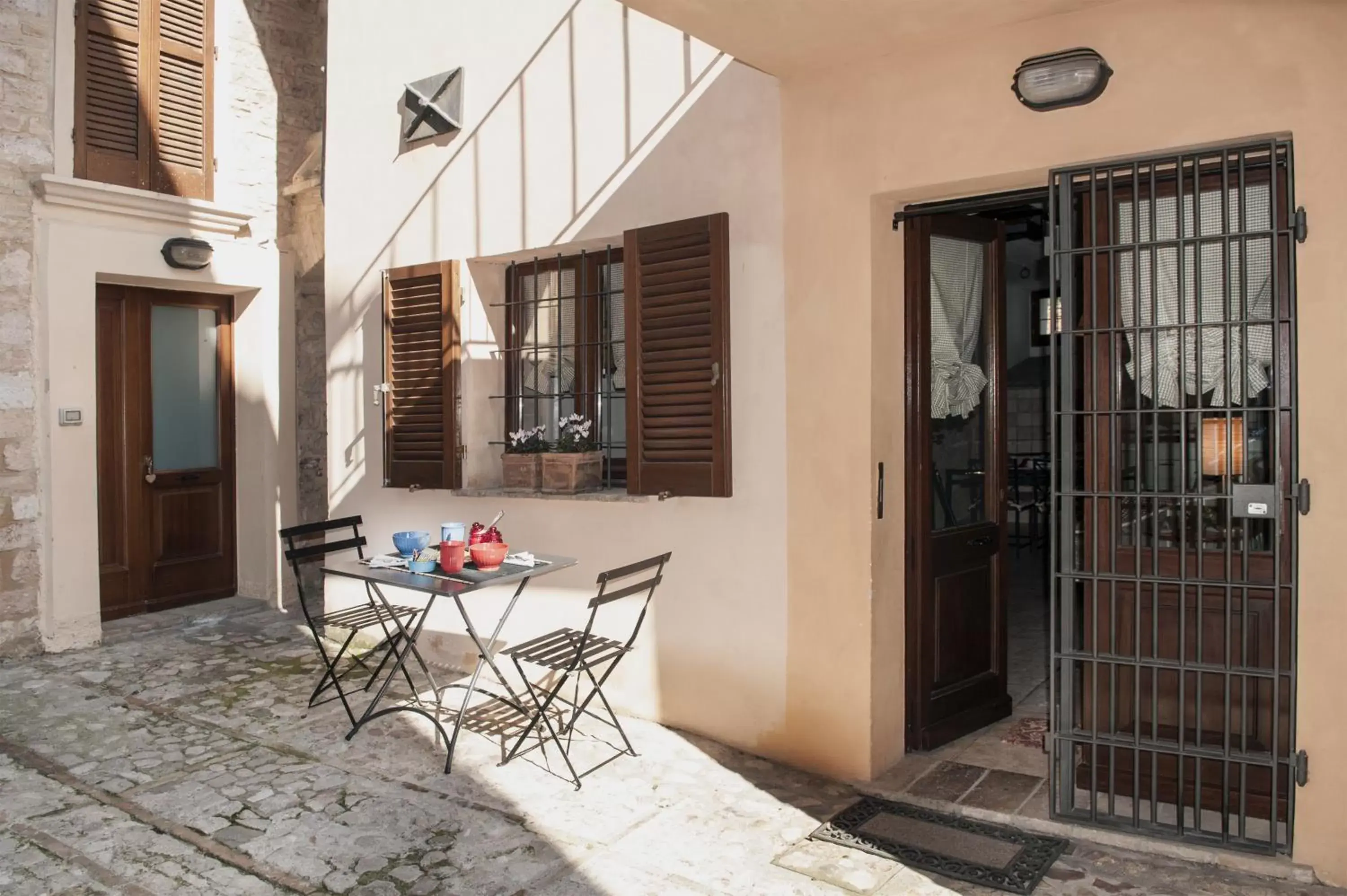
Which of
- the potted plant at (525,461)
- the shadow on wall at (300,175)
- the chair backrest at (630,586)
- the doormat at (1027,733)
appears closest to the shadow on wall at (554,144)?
the potted plant at (525,461)

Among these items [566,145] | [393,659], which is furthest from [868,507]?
[393,659]

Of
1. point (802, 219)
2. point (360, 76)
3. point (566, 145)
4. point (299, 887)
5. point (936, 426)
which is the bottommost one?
point (299, 887)

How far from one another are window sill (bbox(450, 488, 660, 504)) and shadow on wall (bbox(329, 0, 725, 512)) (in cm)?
92

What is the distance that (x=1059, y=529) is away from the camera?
3.51 m

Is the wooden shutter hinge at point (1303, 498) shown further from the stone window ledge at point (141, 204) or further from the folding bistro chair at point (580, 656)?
the stone window ledge at point (141, 204)

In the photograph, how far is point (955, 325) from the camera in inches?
165

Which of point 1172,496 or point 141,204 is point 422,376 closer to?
point 141,204

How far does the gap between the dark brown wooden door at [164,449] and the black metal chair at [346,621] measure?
6.91 ft

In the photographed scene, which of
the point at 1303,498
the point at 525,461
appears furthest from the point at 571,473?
the point at 1303,498

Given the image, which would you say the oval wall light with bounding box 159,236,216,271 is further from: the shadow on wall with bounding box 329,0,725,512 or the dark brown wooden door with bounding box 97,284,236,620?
the shadow on wall with bounding box 329,0,725,512

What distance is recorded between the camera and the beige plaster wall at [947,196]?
2.83 metres

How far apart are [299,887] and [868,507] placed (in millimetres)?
2442

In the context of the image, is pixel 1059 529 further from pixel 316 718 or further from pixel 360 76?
pixel 360 76

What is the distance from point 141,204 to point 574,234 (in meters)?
3.65
